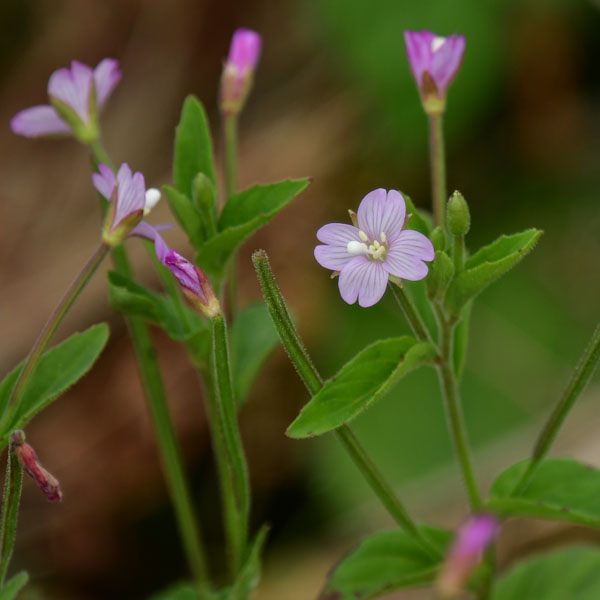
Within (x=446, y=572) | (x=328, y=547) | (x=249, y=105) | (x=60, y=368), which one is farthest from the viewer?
(x=249, y=105)

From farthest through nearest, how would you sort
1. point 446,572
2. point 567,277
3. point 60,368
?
point 567,277 < point 60,368 < point 446,572

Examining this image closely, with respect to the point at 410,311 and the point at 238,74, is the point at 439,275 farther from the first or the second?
the point at 238,74

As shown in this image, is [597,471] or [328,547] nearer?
[597,471]

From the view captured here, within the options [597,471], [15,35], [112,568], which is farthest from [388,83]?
[597,471]

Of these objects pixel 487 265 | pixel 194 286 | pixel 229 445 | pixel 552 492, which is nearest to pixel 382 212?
pixel 487 265

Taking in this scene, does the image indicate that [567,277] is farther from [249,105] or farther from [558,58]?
[249,105]

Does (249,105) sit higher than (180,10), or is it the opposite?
(180,10)

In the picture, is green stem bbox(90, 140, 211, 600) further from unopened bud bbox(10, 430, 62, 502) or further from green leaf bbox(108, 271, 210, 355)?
unopened bud bbox(10, 430, 62, 502)
